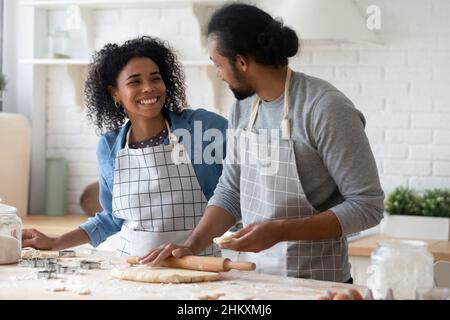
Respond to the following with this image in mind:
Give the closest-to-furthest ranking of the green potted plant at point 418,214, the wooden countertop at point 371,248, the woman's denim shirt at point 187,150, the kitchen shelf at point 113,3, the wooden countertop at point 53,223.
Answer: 1. the woman's denim shirt at point 187,150
2. the wooden countertop at point 371,248
3. the green potted plant at point 418,214
4. the wooden countertop at point 53,223
5. the kitchen shelf at point 113,3

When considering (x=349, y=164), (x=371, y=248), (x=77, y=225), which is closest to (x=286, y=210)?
(x=349, y=164)

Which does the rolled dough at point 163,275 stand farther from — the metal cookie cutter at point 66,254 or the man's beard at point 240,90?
the man's beard at point 240,90

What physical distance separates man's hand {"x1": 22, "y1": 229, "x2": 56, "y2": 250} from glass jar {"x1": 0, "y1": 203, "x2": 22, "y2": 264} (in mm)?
210

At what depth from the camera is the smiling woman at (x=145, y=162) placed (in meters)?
3.09

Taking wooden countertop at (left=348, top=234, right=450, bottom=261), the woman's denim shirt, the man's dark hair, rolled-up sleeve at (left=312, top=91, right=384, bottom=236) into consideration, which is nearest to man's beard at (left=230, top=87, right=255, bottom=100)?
the man's dark hair

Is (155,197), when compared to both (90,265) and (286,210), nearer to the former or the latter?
(90,265)

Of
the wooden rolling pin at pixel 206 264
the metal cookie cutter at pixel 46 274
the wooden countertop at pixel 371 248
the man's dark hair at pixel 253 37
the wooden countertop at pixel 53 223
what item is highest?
the man's dark hair at pixel 253 37

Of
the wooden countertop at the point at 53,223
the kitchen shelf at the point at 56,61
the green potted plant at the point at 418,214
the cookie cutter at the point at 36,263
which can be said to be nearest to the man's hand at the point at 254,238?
the cookie cutter at the point at 36,263

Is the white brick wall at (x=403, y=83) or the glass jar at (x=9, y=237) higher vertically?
the white brick wall at (x=403, y=83)

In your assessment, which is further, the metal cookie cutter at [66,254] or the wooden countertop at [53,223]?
the wooden countertop at [53,223]

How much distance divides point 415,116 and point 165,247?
2.18 m

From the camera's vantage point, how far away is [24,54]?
17.1ft

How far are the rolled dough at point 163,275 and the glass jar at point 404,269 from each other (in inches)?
22.5
